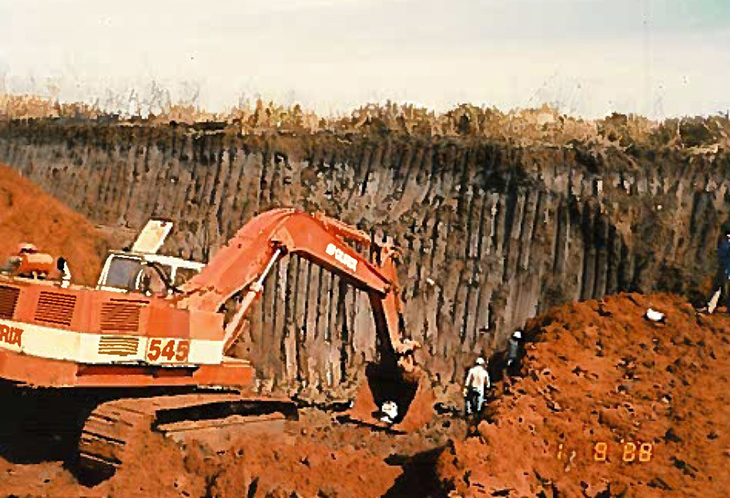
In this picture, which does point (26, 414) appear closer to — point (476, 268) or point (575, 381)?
Answer: point (575, 381)

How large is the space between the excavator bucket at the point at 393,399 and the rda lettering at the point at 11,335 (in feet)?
16.7

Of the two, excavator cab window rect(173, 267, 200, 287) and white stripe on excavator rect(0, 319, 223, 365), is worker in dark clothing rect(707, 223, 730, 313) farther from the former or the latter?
white stripe on excavator rect(0, 319, 223, 365)

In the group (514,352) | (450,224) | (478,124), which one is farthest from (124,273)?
(478,124)

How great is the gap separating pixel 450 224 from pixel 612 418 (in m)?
8.13

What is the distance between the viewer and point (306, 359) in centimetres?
1769

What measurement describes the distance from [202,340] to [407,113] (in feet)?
38.7

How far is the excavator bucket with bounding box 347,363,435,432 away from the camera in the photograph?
13.8 m

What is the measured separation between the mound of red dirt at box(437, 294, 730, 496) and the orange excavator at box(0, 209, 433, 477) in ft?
10.3

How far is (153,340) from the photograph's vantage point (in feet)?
34.3

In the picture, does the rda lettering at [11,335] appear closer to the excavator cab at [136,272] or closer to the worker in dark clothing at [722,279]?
the excavator cab at [136,272]

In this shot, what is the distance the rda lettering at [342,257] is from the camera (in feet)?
41.8
